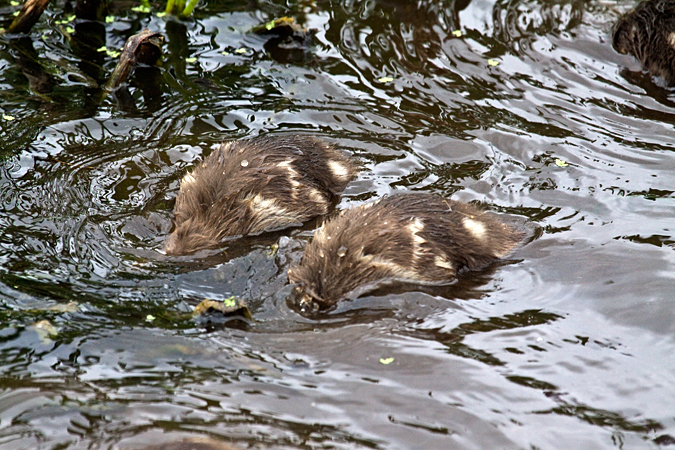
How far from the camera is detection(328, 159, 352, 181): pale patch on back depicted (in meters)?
5.72

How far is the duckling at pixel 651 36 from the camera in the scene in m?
6.96

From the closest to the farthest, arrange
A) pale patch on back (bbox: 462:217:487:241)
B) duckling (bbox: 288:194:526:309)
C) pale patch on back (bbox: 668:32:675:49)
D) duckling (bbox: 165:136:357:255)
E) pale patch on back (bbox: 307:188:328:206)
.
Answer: duckling (bbox: 288:194:526:309) → pale patch on back (bbox: 462:217:487:241) → duckling (bbox: 165:136:357:255) → pale patch on back (bbox: 307:188:328:206) → pale patch on back (bbox: 668:32:675:49)

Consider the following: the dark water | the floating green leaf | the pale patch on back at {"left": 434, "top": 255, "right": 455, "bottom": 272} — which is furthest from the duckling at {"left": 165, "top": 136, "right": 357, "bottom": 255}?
the floating green leaf

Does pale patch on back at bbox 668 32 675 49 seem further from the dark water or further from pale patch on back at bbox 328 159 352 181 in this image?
pale patch on back at bbox 328 159 352 181

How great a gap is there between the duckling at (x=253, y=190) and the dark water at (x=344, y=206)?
0.56ft

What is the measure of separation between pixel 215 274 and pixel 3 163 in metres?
2.18

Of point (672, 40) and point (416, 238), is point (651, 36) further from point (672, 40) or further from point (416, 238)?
point (416, 238)

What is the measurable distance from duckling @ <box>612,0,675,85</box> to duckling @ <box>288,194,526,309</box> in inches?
124

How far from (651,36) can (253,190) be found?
453 cm

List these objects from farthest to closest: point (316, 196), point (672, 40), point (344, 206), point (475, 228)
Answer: point (672, 40), point (344, 206), point (316, 196), point (475, 228)

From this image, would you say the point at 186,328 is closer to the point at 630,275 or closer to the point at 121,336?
the point at 121,336

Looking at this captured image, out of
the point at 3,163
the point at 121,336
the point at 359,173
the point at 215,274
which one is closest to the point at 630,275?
the point at 359,173

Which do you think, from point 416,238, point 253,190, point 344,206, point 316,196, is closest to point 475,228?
point 416,238

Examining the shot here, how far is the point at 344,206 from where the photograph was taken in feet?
18.6
